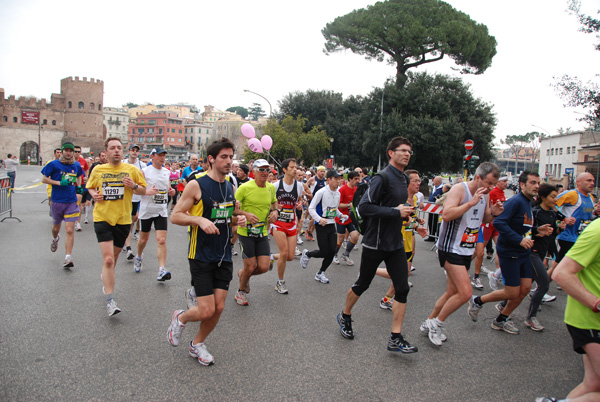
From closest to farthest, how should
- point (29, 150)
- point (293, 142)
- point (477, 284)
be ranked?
point (477, 284), point (293, 142), point (29, 150)

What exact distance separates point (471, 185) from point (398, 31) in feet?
99.5

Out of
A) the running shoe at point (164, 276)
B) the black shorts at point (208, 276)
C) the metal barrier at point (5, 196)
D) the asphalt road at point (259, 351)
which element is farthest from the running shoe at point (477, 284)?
the metal barrier at point (5, 196)

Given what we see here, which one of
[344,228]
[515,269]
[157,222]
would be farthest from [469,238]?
[157,222]

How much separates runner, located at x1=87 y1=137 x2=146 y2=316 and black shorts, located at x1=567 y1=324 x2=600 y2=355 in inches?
180

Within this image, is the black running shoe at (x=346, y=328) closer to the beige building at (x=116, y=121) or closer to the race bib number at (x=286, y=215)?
the race bib number at (x=286, y=215)

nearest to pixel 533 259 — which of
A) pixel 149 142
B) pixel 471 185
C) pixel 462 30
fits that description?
pixel 471 185

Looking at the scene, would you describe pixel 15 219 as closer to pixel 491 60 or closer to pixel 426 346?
pixel 426 346

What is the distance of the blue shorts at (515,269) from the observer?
4457 millimetres

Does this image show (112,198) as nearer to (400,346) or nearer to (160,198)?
(160,198)

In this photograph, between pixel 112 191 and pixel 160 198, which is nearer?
pixel 112 191

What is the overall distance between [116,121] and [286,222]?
13716 cm

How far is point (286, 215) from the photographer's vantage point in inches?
236

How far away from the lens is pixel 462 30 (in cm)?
2980

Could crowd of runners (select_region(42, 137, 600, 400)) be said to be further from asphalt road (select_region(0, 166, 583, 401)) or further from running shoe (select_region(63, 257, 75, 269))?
asphalt road (select_region(0, 166, 583, 401))
